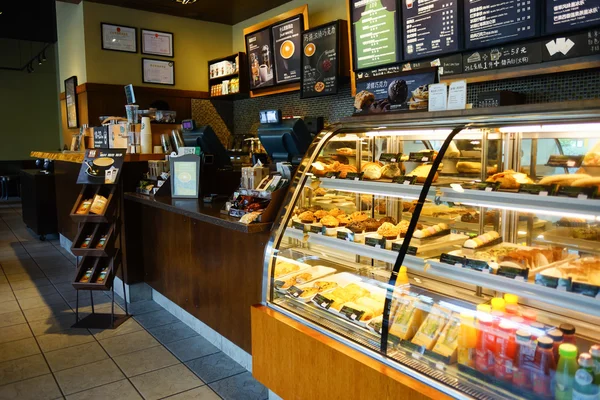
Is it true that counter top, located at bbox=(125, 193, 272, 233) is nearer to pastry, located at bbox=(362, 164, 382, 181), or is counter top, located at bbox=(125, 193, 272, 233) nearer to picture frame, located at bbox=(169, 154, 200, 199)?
picture frame, located at bbox=(169, 154, 200, 199)

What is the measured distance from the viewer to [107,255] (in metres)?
4.22

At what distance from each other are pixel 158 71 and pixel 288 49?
2496 millimetres

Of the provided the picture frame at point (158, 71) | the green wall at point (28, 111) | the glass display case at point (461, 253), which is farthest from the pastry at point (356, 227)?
the green wall at point (28, 111)

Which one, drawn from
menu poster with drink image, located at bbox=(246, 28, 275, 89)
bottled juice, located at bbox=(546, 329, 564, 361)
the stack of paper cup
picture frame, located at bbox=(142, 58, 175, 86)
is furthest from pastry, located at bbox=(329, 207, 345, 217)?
picture frame, located at bbox=(142, 58, 175, 86)

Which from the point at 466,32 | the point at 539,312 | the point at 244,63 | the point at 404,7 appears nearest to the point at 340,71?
the point at 404,7

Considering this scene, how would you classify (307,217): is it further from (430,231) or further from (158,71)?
(158,71)

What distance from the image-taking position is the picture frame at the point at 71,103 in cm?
750

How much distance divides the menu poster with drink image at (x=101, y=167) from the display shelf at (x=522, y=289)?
322 cm

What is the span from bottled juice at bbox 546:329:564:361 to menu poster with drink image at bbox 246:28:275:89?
203 inches

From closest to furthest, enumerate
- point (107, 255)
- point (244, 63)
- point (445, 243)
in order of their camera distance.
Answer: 1. point (445, 243)
2. point (107, 255)
3. point (244, 63)

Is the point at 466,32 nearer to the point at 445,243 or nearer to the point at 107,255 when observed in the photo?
the point at 445,243

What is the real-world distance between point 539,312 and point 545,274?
14.4 inches

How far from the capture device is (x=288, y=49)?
5965 mm

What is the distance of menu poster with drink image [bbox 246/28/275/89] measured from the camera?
20.6ft
